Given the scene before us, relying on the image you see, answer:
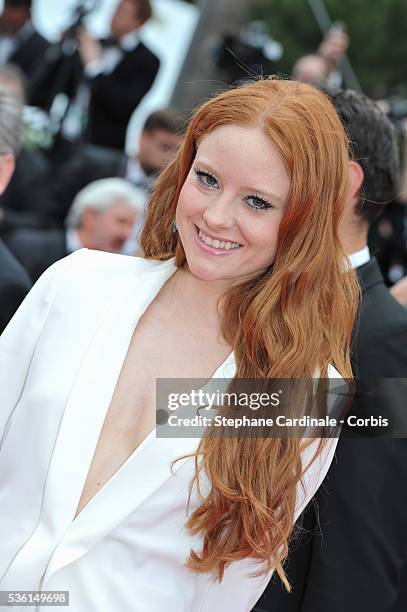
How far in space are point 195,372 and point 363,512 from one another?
0.64 m

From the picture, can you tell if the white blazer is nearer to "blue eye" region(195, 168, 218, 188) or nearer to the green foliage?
"blue eye" region(195, 168, 218, 188)

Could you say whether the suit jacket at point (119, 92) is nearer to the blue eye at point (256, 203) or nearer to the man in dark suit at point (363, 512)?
the man in dark suit at point (363, 512)

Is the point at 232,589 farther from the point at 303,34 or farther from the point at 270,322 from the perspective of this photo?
the point at 303,34

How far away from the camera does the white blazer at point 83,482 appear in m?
2.14

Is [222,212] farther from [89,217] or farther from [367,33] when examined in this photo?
[367,33]

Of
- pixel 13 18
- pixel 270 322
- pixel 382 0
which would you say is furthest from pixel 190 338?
pixel 382 0

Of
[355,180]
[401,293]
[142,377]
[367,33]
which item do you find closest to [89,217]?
[401,293]

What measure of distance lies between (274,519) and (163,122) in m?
4.16

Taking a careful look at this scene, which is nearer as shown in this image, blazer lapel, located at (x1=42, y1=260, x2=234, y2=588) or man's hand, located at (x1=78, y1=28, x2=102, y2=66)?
blazer lapel, located at (x1=42, y1=260, x2=234, y2=588)

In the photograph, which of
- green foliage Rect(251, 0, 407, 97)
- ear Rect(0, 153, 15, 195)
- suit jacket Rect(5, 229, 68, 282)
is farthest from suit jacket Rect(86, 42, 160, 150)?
green foliage Rect(251, 0, 407, 97)

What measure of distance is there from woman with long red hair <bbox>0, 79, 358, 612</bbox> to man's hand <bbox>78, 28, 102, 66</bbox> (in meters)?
4.93

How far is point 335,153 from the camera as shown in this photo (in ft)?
7.13

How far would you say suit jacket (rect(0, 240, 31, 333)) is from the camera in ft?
9.01

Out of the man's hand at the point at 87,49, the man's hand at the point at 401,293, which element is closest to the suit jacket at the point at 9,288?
the man's hand at the point at 401,293
